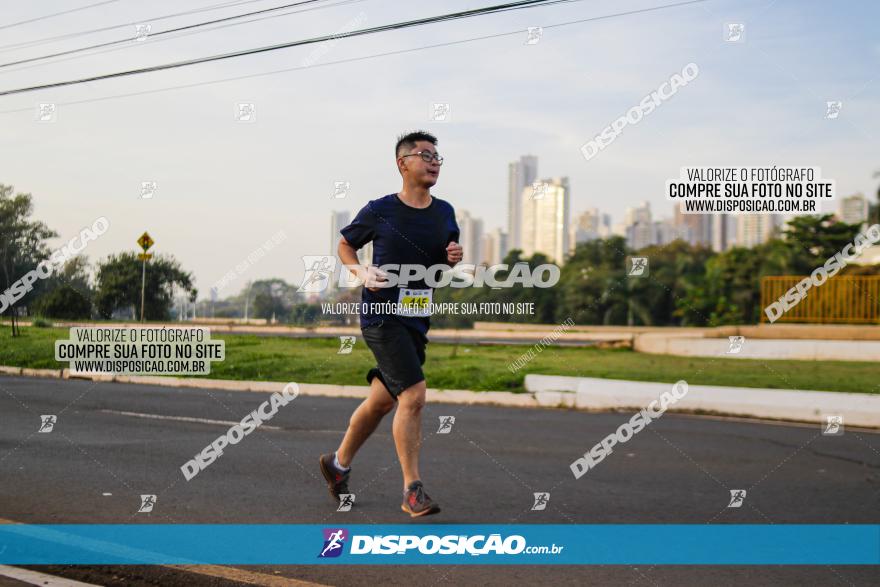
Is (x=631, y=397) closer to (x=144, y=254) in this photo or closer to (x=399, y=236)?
(x=144, y=254)

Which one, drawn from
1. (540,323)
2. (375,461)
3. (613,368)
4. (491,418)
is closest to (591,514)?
(375,461)

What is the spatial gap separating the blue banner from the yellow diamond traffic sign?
443 cm

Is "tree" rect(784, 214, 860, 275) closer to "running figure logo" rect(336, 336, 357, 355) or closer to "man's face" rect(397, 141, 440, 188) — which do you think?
"running figure logo" rect(336, 336, 357, 355)

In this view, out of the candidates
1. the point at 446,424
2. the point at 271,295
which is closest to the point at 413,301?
the point at 446,424

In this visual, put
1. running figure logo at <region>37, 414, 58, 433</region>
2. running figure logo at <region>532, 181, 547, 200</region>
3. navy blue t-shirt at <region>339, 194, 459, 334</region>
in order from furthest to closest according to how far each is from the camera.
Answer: running figure logo at <region>37, 414, 58, 433</region>
running figure logo at <region>532, 181, 547, 200</region>
navy blue t-shirt at <region>339, 194, 459, 334</region>

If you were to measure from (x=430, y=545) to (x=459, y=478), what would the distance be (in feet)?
6.16

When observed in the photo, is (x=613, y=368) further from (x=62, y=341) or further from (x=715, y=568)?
(x=715, y=568)

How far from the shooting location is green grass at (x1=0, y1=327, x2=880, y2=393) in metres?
13.5

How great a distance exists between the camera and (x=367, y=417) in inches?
194

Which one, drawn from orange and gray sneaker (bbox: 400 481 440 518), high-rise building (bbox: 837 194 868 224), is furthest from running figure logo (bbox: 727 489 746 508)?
high-rise building (bbox: 837 194 868 224)

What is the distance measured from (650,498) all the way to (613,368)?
10974 millimetres

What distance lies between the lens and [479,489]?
5871 millimetres

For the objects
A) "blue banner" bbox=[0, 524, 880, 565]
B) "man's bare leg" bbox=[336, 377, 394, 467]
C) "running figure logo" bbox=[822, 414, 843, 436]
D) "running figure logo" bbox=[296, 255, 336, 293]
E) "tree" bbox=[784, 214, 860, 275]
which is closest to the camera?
"blue banner" bbox=[0, 524, 880, 565]

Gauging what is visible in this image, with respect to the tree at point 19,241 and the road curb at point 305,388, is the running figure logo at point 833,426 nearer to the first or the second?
the road curb at point 305,388
